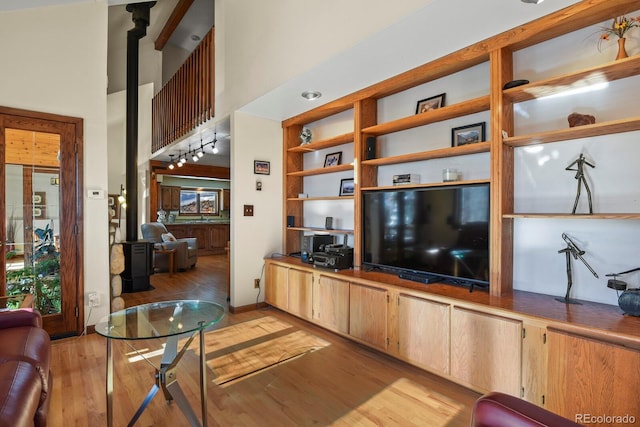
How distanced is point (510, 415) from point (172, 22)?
8.30m

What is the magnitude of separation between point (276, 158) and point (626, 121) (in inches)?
136

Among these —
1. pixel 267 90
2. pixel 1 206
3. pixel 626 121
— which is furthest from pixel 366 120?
pixel 1 206

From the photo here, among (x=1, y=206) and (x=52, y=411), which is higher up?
(x=1, y=206)

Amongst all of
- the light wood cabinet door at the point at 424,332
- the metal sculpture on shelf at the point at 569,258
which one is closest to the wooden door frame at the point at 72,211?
the light wood cabinet door at the point at 424,332

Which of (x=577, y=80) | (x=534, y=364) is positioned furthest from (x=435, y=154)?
(x=534, y=364)

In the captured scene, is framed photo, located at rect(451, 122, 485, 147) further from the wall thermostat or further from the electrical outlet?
the electrical outlet

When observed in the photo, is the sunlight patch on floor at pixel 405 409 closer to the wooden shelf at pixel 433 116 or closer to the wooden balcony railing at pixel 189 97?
the wooden shelf at pixel 433 116

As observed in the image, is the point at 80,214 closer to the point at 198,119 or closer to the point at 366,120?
the point at 198,119

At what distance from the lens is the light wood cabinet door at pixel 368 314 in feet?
8.84

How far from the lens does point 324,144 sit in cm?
389

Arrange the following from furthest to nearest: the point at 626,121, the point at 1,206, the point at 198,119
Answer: the point at 198,119, the point at 1,206, the point at 626,121

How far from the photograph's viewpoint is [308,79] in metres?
3.05

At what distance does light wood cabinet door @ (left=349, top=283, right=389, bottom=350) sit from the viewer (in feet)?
8.84

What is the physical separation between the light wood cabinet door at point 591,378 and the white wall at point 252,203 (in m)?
3.16
